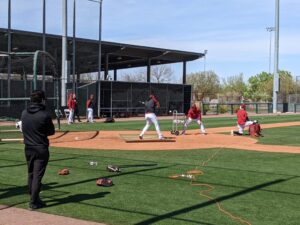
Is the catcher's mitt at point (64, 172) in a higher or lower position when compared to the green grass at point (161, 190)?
higher

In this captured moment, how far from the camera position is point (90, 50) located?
41594 mm

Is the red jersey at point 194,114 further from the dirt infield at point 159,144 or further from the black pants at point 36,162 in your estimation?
the black pants at point 36,162

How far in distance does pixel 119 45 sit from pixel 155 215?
37.9 m

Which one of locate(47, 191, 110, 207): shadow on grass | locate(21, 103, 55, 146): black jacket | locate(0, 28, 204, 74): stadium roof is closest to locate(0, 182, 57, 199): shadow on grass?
locate(47, 191, 110, 207): shadow on grass

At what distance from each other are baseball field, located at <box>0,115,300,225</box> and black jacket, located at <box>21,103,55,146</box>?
1.00 meters

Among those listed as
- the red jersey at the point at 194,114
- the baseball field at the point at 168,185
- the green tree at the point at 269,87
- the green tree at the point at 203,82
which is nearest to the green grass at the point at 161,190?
the baseball field at the point at 168,185

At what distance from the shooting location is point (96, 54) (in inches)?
1635

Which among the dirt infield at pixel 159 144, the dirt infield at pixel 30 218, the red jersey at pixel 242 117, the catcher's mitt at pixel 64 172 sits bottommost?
the dirt infield at pixel 30 218

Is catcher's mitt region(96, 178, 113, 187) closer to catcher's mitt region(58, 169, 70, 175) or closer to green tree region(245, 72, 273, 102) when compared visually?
catcher's mitt region(58, 169, 70, 175)

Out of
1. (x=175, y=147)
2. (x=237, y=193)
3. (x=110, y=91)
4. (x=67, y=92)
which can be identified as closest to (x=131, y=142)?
(x=175, y=147)

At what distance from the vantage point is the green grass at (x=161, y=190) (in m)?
6.71

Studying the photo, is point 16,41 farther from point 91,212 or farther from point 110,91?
point 91,212

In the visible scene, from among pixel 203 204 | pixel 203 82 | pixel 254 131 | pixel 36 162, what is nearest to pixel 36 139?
pixel 36 162

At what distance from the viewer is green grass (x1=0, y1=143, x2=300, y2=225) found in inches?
264
